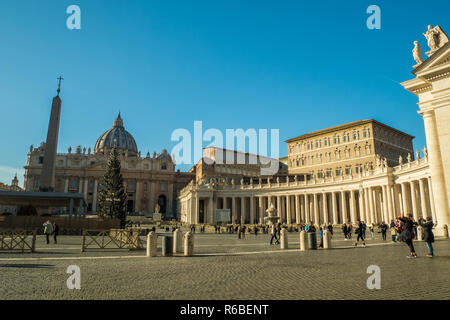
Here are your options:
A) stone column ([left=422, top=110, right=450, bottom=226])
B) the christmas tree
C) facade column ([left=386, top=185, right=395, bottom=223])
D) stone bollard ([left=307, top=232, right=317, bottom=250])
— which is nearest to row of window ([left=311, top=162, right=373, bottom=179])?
facade column ([left=386, top=185, right=395, bottom=223])

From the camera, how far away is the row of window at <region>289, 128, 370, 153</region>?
61.0 meters

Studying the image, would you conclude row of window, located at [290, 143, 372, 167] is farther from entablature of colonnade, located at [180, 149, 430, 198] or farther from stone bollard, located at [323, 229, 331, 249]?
stone bollard, located at [323, 229, 331, 249]

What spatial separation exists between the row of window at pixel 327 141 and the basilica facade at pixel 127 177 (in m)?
51.4

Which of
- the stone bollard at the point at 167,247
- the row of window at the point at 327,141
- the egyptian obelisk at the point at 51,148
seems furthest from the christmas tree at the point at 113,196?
the row of window at the point at 327,141

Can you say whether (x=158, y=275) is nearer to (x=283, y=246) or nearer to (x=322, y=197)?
(x=283, y=246)

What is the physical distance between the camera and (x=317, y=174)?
2613 inches

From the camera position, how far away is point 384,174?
132 feet

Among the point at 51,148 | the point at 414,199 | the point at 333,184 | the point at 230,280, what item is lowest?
the point at 230,280

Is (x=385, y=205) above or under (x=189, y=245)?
above

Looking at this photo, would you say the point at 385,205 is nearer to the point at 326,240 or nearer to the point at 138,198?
the point at 326,240

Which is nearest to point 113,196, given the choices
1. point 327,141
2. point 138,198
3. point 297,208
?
point 297,208

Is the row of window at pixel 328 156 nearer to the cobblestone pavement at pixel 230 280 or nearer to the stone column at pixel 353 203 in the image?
the stone column at pixel 353 203

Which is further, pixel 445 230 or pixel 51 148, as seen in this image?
pixel 51 148

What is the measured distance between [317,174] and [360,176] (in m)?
18.8
